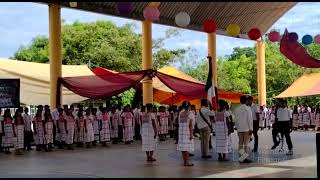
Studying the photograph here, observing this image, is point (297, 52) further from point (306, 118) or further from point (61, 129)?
point (306, 118)

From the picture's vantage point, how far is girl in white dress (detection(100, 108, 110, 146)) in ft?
51.0

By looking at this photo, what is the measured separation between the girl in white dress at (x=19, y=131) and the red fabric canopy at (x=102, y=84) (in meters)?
2.44

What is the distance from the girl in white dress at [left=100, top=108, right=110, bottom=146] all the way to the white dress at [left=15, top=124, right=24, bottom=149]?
2.74 meters

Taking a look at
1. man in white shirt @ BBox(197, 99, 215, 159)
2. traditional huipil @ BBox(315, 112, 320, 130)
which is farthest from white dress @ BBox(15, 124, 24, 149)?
traditional huipil @ BBox(315, 112, 320, 130)

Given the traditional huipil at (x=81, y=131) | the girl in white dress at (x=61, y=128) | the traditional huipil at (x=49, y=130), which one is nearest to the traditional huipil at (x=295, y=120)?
the traditional huipil at (x=81, y=131)

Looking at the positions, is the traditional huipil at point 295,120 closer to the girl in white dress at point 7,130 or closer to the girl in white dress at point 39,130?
the girl in white dress at point 39,130

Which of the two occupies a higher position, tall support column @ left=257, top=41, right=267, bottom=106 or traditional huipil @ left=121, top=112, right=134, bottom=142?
tall support column @ left=257, top=41, right=267, bottom=106

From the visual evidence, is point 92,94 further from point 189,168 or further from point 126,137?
point 189,168

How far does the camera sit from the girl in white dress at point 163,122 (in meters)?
17.8

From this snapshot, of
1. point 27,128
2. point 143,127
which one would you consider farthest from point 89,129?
point 143,127

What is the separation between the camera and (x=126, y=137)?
16203mm

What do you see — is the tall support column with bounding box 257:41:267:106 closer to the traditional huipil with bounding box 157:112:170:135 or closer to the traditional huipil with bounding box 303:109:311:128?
the traditional huipil with bounding box 303:109:311:128

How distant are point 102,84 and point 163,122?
3326 millimetres

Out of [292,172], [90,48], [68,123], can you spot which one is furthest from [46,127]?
[90,48]
